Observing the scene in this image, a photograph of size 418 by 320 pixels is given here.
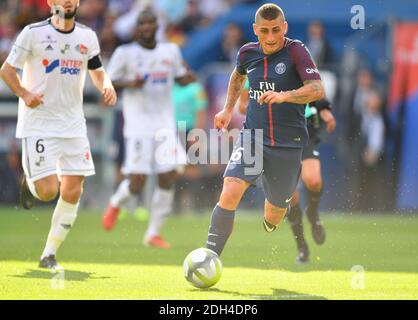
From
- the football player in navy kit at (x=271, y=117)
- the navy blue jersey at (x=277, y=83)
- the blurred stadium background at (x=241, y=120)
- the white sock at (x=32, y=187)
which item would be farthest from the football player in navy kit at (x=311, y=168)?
the white sock at (x=32, y=187)

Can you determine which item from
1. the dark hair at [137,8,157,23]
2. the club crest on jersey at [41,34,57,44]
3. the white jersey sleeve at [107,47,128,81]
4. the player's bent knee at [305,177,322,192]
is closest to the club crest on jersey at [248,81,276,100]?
the club crest on jersey at [41,34,57,44]

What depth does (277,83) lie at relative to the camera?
389 inches

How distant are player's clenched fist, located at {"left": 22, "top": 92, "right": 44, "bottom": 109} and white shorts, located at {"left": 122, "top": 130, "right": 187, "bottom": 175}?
3.99 meters

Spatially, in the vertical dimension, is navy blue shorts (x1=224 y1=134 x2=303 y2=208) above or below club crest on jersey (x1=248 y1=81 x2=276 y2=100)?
below

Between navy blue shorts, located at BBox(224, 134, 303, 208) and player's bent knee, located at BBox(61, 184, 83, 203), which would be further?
player's bent knee, located at BBox(61, 184, 83, 203)

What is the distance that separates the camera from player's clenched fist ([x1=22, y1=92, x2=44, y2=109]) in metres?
10.7

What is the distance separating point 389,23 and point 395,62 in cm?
69

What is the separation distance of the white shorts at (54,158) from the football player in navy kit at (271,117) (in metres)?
1.83

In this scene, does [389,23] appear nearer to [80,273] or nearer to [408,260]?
[408,260]

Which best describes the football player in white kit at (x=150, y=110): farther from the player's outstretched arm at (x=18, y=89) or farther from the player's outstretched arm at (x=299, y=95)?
the player's outstretched arm at (x=299, y=95)

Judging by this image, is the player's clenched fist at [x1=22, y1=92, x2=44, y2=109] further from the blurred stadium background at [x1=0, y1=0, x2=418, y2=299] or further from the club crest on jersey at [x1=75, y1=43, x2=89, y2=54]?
the blurred stadium background at [x1=0, y1=0, x2=418, y2=299]

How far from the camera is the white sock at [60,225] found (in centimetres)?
1109
